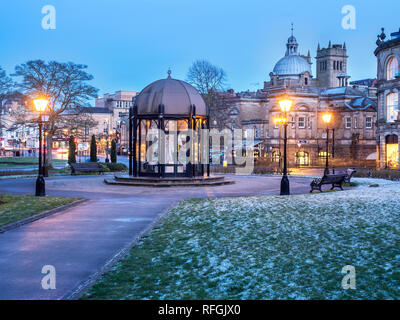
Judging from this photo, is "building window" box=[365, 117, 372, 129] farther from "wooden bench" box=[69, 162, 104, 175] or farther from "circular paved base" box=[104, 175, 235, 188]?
"circular paved base" box=[104, 175, 235, 188]

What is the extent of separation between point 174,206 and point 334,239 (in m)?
8.12

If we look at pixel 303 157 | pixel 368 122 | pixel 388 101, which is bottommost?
pixel 303 157

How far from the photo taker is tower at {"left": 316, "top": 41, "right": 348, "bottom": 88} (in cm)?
13425

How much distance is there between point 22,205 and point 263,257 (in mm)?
11289

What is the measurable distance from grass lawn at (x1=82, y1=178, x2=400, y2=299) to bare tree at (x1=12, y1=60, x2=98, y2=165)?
35.7 metres

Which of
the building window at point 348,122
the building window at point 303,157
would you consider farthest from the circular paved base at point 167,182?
the building window at point 348,122

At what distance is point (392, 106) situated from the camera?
4528 cm

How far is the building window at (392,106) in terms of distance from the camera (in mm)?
44594

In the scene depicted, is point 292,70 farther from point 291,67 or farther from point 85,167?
point 85,167

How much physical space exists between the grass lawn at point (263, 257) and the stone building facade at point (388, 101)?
3271cm

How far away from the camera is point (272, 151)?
248 feet

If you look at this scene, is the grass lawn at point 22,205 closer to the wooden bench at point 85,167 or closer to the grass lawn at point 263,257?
the grass lawn at point 263,257

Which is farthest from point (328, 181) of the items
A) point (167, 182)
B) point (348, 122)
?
point (348, 122)
